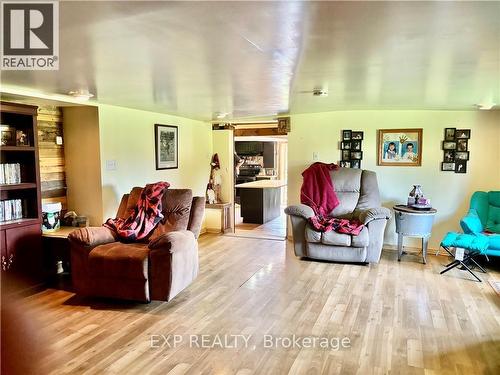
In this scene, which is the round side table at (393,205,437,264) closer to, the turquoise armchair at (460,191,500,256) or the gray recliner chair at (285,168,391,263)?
the gray recliner chair at (285,168,391,263)

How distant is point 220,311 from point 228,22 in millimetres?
2338

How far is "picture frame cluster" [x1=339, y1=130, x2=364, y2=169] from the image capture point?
5.28 metres

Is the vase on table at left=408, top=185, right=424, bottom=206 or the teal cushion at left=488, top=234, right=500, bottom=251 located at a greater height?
the vase on table at left=408, top=185, right=424, bottom=206

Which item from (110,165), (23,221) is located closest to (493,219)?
(110,165)

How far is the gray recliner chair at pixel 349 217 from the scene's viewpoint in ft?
14.4

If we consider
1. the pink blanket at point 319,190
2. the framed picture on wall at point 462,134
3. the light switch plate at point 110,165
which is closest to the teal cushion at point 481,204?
the framed picture on wall at point 462,134

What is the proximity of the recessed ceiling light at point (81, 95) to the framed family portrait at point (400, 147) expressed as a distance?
374 cm

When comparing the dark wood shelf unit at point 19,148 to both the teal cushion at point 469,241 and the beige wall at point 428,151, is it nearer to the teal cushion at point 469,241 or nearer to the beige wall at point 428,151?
the beige wall at point 428,151

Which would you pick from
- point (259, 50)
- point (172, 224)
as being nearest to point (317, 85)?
point (259, 50)

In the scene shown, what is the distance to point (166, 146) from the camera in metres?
5.36

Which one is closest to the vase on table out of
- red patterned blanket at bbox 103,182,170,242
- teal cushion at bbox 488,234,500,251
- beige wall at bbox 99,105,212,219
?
teal cushion at bbox 488,234,500,251

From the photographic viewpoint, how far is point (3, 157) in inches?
142

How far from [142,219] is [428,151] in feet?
12.5

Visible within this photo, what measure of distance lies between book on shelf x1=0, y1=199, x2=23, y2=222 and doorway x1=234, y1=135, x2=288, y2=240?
10.9 ft
